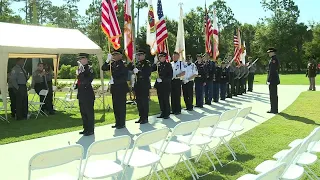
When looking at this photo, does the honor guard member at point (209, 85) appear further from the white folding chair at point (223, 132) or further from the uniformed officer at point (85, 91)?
the white folding chair at point (223, 132)

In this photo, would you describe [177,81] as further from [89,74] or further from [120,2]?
[120,2]

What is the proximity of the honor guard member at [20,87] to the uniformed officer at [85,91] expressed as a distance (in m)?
3.65

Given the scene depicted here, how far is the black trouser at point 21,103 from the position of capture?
10.9 metres

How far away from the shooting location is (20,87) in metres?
11.0

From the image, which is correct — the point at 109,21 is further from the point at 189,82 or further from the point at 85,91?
the point at 189,82

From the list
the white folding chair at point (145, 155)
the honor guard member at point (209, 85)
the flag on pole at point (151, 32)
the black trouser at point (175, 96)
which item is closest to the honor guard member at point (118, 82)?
the flag on pole at point (151, 32)

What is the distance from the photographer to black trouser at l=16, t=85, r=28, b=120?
431 inches

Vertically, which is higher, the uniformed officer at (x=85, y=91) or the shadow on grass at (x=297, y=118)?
the uniformed officer at (x=85, y=91)

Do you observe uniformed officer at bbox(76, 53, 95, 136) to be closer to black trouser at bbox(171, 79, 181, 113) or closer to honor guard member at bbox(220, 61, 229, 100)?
black trouser at bbox(171, 79, 181, 113)

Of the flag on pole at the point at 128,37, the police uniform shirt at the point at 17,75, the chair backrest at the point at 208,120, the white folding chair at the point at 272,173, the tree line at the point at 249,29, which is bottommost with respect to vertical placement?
the white folding chair at the point at 272,173

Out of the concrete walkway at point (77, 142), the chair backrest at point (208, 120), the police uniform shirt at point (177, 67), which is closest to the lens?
the chair backrest at point (208, 120)

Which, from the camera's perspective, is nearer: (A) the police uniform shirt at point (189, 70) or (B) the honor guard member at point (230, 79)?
(A) the police uniform shirt at point (189, 70)

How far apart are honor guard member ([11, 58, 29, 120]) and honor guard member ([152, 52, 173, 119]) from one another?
409 cm

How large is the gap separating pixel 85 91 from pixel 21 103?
393cm
